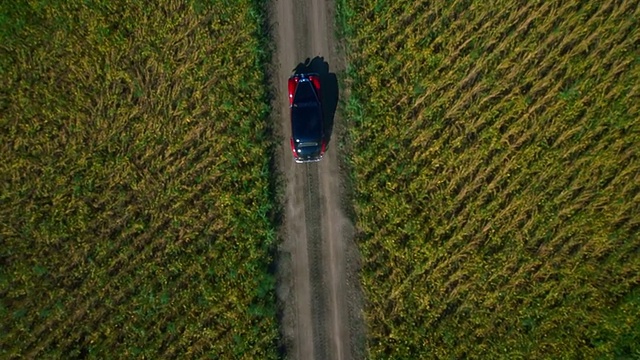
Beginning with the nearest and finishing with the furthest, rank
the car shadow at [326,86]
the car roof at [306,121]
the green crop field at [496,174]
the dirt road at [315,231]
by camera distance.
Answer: the green crop field at [496,174]
the car roof at [306,121]
the dirt road at [315,231]
the car shadow at [326,86]

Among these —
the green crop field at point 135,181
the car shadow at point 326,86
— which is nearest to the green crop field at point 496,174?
the car shadow at point 326,86

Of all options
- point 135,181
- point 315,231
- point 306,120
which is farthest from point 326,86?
point 135,181

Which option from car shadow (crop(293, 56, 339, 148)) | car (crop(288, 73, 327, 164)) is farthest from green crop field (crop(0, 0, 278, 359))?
car shadow (crop(293, 56, 339, 148))

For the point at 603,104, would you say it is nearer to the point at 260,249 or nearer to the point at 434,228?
the point at 434,228

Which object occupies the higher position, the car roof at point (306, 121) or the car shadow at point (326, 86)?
the car shadow at point (326, 86)

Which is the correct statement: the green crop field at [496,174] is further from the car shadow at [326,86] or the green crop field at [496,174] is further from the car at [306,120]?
the car at [306,120]

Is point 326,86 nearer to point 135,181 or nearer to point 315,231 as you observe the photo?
point 315,231
